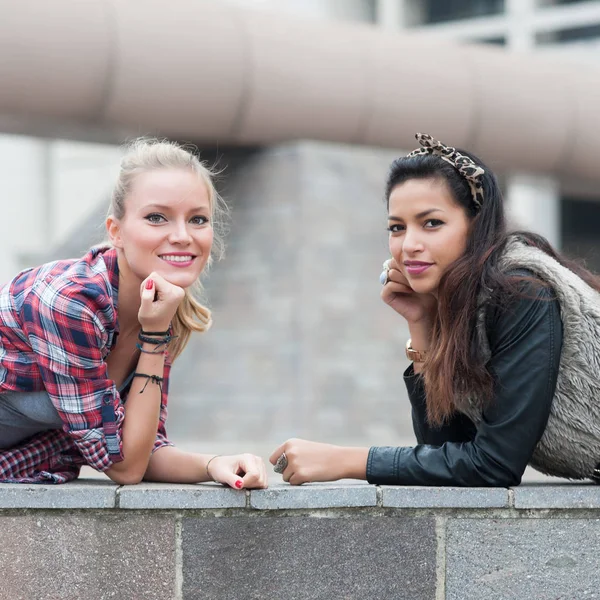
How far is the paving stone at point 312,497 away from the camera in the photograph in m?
2.85

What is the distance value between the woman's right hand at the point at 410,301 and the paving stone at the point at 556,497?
63 centimetres

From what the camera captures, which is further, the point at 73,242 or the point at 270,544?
the point at 73,242

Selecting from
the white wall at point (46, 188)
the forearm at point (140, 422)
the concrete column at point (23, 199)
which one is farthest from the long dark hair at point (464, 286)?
the white wall at point (46, 188)

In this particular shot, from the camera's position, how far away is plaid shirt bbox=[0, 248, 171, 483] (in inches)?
111

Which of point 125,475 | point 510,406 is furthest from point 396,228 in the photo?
point 125,475

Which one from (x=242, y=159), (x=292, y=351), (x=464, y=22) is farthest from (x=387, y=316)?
(x=464, y=22)

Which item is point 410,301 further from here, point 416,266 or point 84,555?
point 84,555

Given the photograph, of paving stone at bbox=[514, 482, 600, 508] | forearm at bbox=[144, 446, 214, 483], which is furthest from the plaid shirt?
paving stone at bbox=[514, 482, 600, 508]

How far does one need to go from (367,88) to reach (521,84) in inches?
88.2

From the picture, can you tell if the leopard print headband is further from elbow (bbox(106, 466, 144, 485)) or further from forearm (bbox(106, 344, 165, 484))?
elbow (bbox(106, 466, 144, 485))

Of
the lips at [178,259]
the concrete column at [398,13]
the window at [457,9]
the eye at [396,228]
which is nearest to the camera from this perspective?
the lips at [178,259]

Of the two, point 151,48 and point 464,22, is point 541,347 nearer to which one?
point 151,48

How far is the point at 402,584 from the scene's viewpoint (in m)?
2.91

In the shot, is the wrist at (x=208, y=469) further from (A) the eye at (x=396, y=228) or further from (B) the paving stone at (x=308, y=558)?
(A) the eye at (x=396, y=228)
